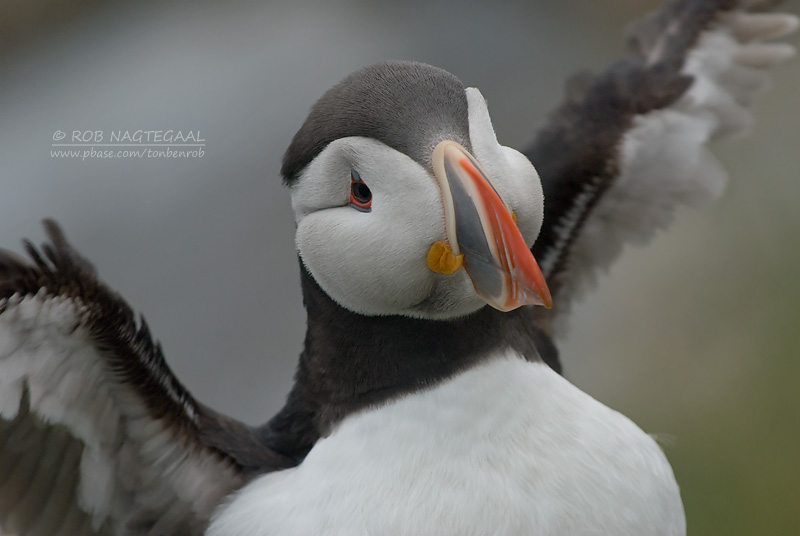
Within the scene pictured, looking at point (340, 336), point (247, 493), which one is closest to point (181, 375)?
point (247, 493)

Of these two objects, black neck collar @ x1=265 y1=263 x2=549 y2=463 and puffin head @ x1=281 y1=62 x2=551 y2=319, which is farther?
black neck collar @ x1=265 y1=263 x2=549 y2=463

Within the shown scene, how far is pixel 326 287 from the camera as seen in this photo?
0.90 metres

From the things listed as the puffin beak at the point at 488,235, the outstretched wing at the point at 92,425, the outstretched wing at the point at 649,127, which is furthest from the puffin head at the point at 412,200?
the outstretched wing at the point at 649,127

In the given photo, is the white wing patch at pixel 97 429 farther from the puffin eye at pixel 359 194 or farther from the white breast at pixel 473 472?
the puffin eye at pixel 359 194

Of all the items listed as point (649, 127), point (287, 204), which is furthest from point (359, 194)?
Result: point (287, 204)

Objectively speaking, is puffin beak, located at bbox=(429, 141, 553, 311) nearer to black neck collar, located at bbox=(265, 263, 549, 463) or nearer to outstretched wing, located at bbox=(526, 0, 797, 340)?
black neck collar, located at bbox=(265, 263, 549, 463)

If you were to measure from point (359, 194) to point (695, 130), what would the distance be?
0.77 meters

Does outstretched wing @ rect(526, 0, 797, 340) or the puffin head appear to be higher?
the puffin head

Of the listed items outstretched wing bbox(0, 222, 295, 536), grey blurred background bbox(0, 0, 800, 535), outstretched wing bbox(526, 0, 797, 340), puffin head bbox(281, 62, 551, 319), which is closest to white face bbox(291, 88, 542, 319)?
puffin head bbox(281, 62, 551, 319)

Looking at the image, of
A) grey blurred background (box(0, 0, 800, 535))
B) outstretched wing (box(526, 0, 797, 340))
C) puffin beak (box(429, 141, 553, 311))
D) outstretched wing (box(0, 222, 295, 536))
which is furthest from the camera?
grey blurred background (box(0, 0, 800, 535))

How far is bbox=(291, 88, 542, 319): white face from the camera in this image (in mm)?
780

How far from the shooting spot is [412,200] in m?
0.78

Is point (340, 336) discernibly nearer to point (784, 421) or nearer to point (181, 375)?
point (181, 375)

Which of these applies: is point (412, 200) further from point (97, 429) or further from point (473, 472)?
point (97, 429)
